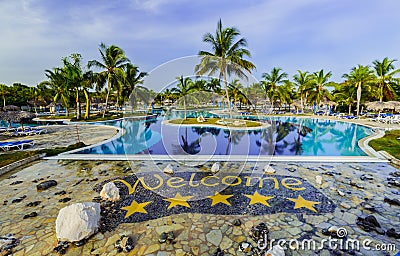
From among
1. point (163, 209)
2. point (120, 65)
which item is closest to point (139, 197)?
point (163, 209)

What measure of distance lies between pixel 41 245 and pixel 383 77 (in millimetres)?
36497

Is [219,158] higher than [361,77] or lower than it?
lower

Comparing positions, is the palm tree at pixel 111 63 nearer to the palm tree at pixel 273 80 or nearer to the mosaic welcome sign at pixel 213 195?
the mosaic welcome sign at pixel 213 195

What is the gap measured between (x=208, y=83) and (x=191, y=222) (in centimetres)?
595

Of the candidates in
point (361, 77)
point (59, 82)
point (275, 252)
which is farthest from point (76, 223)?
point (361, 77)

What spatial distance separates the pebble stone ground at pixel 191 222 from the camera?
3234 millimetres

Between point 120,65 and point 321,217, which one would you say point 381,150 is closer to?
point 321,217

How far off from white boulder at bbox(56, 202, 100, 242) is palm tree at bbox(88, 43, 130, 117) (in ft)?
70.6

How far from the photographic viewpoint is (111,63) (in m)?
22.5

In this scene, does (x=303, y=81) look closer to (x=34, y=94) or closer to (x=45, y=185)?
(x=45, y=185)

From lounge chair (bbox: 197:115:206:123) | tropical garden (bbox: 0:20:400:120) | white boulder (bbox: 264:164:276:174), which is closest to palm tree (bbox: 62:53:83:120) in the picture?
tropical garden (bbox: 0:20:400:120)

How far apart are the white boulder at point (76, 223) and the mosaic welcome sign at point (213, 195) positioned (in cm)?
65

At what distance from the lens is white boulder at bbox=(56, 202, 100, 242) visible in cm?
333

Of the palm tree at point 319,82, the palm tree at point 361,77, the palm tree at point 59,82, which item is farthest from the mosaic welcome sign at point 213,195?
the palm tree at point 319,82
